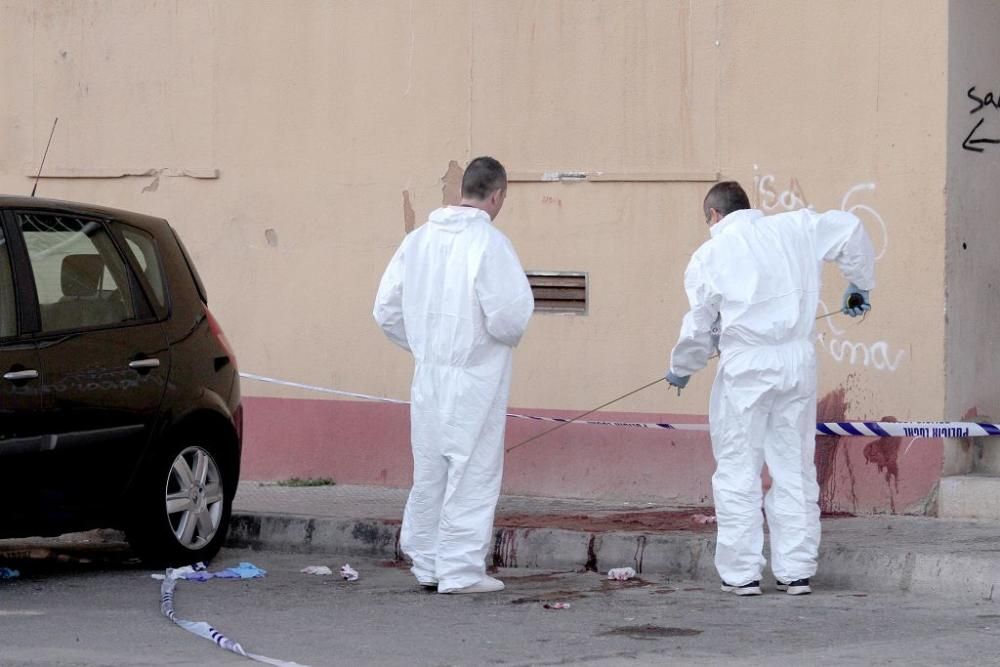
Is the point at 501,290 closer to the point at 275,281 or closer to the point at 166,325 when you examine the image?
the point at 166,325

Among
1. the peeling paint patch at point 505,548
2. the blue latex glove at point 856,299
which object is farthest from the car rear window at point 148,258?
the blue latex glove at point 856,299

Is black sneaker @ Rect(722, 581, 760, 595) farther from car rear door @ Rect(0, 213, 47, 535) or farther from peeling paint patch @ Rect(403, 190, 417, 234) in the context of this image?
peeling paint patch @ Rect(403, 190, 417, 234)

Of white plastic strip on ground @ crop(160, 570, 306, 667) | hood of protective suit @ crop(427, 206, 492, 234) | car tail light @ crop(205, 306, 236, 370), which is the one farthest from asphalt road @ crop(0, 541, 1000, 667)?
hood of protective suit @ crop(427, 206, 492, 234)

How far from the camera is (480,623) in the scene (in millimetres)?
6934

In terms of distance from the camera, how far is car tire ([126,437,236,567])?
817 centimetres

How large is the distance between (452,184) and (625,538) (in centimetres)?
281

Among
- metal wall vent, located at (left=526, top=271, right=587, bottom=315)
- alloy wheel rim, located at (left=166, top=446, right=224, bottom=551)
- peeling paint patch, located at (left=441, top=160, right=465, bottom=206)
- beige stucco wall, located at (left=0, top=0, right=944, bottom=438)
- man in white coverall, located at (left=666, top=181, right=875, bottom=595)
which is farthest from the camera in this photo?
peeling paint patch, located at (left=441, top=160, right=465, bottom=206)

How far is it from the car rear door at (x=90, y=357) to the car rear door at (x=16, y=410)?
0.21 feet

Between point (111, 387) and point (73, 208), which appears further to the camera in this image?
point (73, 208)

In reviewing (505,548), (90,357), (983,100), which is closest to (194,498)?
(90,357)

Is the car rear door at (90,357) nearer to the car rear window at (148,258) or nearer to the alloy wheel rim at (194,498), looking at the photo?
the car rear window at (148,258)

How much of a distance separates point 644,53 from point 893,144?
152cm

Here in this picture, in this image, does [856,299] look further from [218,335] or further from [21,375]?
[21,375]

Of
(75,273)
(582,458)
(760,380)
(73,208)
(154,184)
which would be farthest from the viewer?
(154,184)
